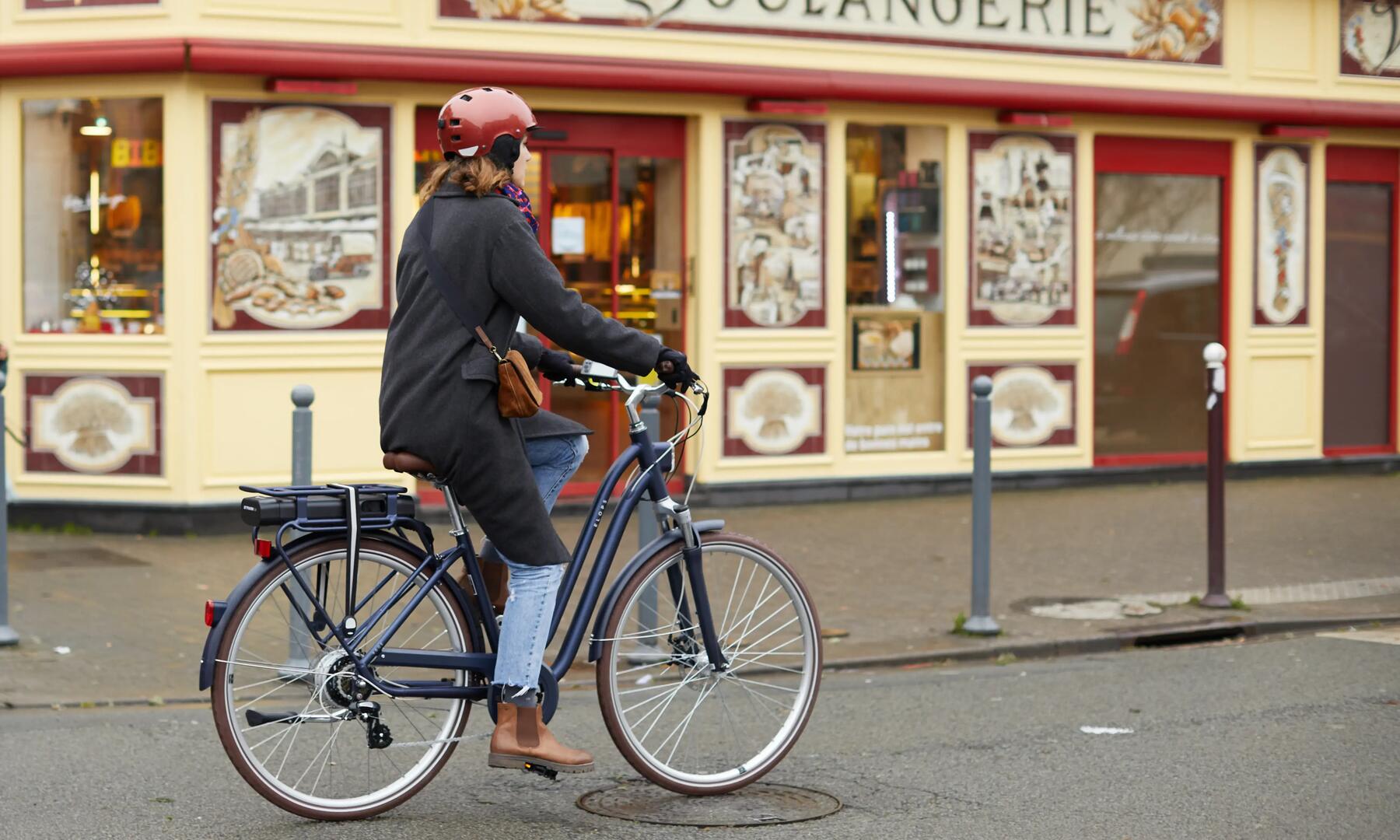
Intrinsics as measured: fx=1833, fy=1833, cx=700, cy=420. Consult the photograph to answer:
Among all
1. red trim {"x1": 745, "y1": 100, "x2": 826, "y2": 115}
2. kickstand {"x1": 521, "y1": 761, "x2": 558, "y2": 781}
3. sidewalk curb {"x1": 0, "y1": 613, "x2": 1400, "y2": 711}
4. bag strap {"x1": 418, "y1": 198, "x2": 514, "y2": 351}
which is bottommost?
sidewalk curb {"x1": 0, "y1": 613, "x2": 1400, "y2": 711}

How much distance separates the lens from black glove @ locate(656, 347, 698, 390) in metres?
4.92

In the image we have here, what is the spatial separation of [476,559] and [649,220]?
309 inches

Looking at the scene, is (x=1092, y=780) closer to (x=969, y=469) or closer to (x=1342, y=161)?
(x=969, y=469)

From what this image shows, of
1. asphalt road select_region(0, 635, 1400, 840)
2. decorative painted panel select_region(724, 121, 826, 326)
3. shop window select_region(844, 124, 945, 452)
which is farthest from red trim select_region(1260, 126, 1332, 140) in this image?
asphalt road select_region(0, 635, 1400, 840)

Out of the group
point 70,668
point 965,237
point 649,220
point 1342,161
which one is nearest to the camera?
point 70,668

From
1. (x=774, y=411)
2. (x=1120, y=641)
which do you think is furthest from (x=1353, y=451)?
(x=1120, y=641)

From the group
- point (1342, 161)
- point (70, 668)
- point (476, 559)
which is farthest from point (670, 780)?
point (1342, 161)

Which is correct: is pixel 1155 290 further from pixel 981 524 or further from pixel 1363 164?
pixel 981 524

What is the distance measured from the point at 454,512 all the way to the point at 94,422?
23.1 feet

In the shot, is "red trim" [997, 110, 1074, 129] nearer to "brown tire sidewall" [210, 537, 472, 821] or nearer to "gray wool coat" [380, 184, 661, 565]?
"gray wool coat" [380, 184, 661, 565]

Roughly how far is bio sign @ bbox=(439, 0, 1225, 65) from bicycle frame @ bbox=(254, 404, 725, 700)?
23.8 feet

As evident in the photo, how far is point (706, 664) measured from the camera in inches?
209

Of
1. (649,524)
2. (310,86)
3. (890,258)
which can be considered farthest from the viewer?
(890,258)

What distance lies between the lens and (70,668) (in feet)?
23.9
